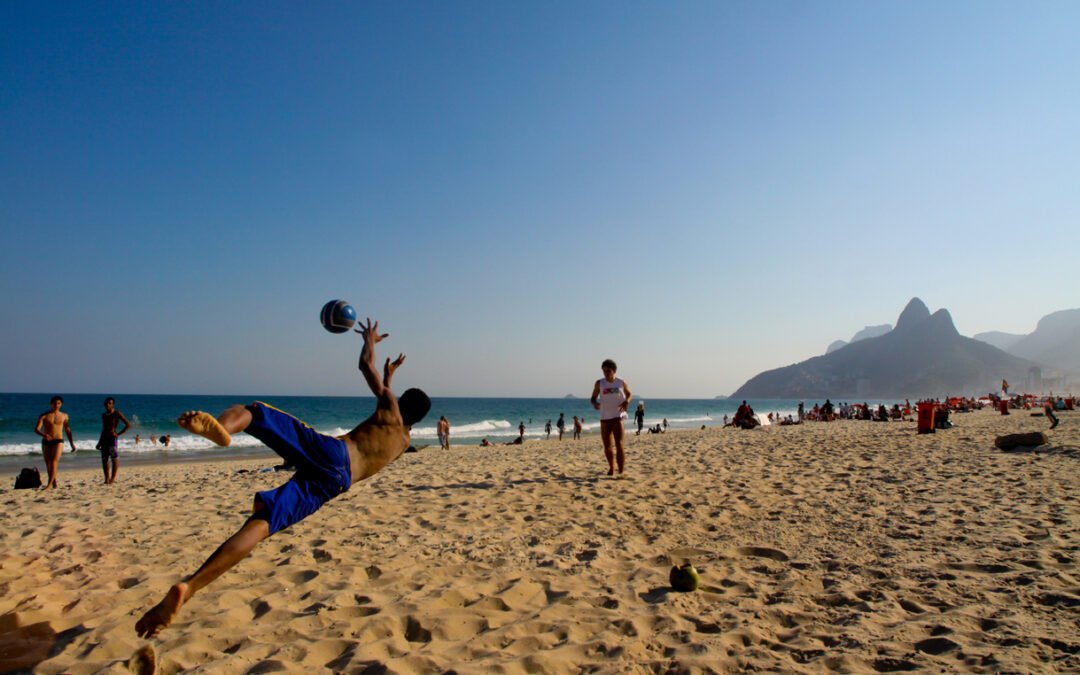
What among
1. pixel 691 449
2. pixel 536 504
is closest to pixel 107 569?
pixel 536 504

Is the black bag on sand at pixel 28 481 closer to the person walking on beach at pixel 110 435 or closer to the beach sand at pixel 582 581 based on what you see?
the person walking on beach at pixel 110 435

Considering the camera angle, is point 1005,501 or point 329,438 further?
point 1005,501

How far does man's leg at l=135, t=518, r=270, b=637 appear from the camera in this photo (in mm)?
2906

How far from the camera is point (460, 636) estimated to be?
3.46 meters

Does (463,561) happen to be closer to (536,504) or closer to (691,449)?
(536,504)

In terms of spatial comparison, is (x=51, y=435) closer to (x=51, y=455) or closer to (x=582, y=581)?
(x=51, y=455)

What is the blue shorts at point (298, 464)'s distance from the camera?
324 cm

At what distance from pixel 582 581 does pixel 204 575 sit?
255 centimetres

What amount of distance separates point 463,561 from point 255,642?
179 centimetres

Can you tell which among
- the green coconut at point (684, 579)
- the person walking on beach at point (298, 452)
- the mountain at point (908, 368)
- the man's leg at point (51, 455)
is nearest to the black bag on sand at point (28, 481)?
the man's leg at point (51, 455)

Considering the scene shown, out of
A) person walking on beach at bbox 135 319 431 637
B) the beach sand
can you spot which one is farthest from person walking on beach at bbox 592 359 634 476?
person walking on beach at bbox 135 319 431 637

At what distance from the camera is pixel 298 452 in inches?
133

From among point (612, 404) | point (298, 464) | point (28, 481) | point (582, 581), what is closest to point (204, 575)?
point (298, 464)

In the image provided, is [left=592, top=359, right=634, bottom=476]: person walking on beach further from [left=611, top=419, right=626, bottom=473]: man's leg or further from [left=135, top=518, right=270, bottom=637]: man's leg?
[left=135, top=518, right=270, bottom=637]: man's leg
